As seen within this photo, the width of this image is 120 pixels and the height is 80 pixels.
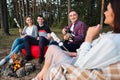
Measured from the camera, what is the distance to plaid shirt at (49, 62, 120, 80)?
2.49m

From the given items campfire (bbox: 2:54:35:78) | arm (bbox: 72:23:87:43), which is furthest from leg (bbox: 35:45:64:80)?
campfire (bbox: 2:54:35:78)

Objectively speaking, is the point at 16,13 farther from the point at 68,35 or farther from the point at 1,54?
the point at 68,35

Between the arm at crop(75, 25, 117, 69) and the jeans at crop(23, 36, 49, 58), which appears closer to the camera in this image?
the arm at crop(75, 25, 117, 69)

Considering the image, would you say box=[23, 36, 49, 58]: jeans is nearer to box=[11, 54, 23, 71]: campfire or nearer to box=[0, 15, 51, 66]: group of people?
box=[0, 15, 51, 66]: group of people

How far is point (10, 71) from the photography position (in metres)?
5.98

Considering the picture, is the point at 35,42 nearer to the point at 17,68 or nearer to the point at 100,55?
the point at 17,68

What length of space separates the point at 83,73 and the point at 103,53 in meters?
0.27

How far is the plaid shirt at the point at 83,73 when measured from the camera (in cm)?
249

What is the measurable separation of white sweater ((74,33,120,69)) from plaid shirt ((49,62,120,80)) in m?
0.05

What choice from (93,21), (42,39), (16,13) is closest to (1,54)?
(42,39)

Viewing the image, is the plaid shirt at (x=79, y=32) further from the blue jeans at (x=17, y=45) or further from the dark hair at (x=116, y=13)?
the dark hair at (x=116, y=13)

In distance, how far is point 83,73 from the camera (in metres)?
2.57

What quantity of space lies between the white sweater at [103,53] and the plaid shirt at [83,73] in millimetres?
46

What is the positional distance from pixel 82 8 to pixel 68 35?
15.8m
